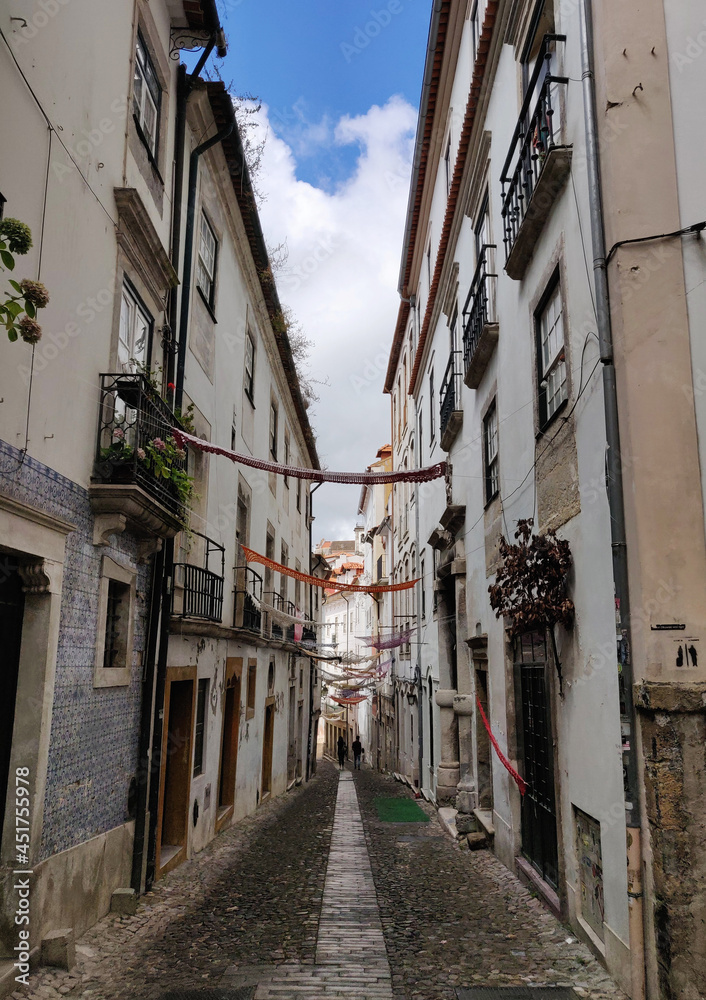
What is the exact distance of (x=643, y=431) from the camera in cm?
513

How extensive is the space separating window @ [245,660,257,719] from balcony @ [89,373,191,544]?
686 cm

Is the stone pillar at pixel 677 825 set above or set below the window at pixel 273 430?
below

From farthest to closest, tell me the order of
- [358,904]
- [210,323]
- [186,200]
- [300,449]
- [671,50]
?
[300,449] < [210,323] < [186,200] < [358,904] < [671,50]

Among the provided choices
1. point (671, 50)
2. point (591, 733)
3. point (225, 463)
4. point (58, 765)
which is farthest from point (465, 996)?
point (225, 463)

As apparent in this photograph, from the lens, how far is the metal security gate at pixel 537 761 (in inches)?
290

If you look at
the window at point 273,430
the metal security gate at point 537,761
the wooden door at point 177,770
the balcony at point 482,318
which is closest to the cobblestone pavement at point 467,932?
the metal security gate at point 537,761

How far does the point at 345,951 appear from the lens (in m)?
6.12

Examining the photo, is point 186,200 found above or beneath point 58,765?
above

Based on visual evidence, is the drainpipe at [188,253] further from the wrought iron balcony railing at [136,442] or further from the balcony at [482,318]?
the balcony at [482,318]

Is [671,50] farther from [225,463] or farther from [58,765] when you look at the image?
[225,463]

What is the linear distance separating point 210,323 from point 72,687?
248 inches

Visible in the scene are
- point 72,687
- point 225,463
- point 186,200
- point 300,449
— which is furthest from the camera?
point 300,449

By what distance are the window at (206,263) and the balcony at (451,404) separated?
14.0ft

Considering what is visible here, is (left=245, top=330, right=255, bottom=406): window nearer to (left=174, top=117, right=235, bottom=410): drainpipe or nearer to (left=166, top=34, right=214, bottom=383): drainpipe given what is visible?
(left=174, top=117, right=235, bottom=410): drainpipe
